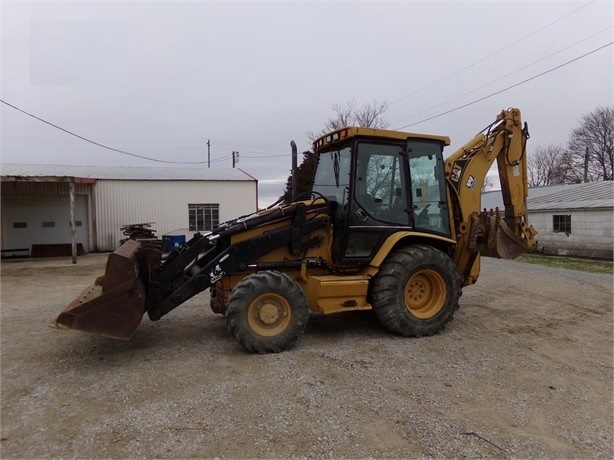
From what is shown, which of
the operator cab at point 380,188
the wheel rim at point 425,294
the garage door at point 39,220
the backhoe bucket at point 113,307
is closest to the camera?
the backhoe bucket at point 113,307

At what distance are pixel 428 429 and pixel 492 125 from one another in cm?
485

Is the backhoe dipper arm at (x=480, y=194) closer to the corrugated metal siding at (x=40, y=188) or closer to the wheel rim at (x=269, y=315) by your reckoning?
the wheel rim at (x=269, y=315)

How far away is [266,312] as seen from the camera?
493cm

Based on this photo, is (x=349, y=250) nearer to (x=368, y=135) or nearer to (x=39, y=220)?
(x=368, y=135)

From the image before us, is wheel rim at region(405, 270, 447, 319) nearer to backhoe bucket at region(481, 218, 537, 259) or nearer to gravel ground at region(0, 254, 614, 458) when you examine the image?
gravel ground at region(0, 254, 614, 458)

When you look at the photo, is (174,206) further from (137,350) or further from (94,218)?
(137,350)

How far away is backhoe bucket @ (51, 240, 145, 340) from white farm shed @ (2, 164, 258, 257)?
1433 centimetres

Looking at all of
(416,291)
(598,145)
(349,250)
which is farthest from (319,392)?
(598,145)

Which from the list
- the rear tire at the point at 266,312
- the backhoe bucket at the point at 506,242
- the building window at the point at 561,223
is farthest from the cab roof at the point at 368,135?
the building window at the point at 561,223

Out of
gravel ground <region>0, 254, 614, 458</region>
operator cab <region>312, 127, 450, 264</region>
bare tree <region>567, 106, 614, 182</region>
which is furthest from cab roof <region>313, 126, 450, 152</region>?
bare tree <region>567, 106, 614, 182</region>

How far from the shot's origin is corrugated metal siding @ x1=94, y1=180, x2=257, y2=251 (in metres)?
19.5

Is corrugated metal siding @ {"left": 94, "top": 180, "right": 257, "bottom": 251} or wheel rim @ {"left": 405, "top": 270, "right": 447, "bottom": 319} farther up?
corrugated metal siding @ {"left": 94, "top": 180, "right": 257, "bottom": 251}

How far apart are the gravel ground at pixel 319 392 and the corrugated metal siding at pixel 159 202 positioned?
13.8 metres

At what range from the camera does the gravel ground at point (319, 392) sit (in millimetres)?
3082
